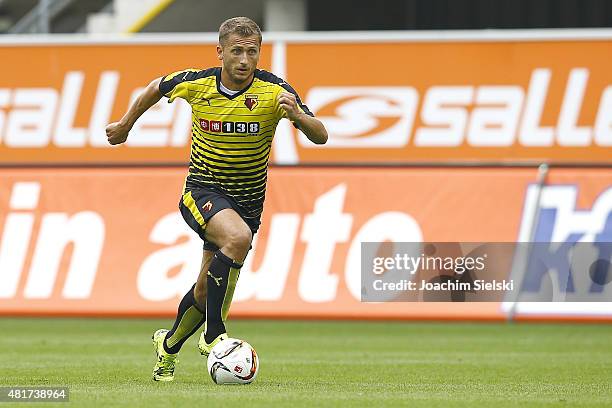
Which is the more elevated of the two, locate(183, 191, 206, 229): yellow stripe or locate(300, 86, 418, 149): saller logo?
locate(183, 191, 206, 229): yellow stripe

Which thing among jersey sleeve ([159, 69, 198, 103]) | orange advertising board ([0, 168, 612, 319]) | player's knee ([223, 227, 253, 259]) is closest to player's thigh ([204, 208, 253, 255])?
player's knee ([223, 227, 253, 259])

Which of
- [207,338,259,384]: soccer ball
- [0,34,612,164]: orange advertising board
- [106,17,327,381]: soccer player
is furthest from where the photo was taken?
[0,34,612,164]: orange advertising board

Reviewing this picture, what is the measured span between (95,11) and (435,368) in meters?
14.6

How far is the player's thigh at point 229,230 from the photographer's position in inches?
349

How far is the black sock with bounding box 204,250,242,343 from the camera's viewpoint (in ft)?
29.3

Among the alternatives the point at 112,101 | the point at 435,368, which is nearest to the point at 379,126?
the point at 112,101

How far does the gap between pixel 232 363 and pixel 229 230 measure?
794mm

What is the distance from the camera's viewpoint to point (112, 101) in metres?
20.1

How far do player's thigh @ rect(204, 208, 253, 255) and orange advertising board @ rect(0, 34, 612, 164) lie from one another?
10.3 m

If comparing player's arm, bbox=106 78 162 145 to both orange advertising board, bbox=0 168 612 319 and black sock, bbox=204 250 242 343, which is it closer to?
black sock, bbox=204 250 242 343

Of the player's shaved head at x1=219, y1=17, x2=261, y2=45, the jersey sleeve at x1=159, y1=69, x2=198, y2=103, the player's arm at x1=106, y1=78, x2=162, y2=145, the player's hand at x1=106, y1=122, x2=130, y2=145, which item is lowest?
the player's hand at x1=106, y1=122, x2=130, y2=145

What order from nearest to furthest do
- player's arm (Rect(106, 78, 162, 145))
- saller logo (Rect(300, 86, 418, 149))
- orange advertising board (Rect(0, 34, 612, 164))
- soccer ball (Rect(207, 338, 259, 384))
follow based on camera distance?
1. soccer ball (Rect(207, 338, 259, 384))
2. player's arm (Rect(106, 78, 162, 145))
3. orange advertising board (Rect(0, 34, 612, 164))
4. saller logo (Rect(300, 86, 418, 149))

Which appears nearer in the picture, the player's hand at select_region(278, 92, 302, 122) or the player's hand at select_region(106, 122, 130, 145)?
the player's hand at select_region(278, 92, 302, 122)

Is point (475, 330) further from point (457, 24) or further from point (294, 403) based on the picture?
point (457, 24)
